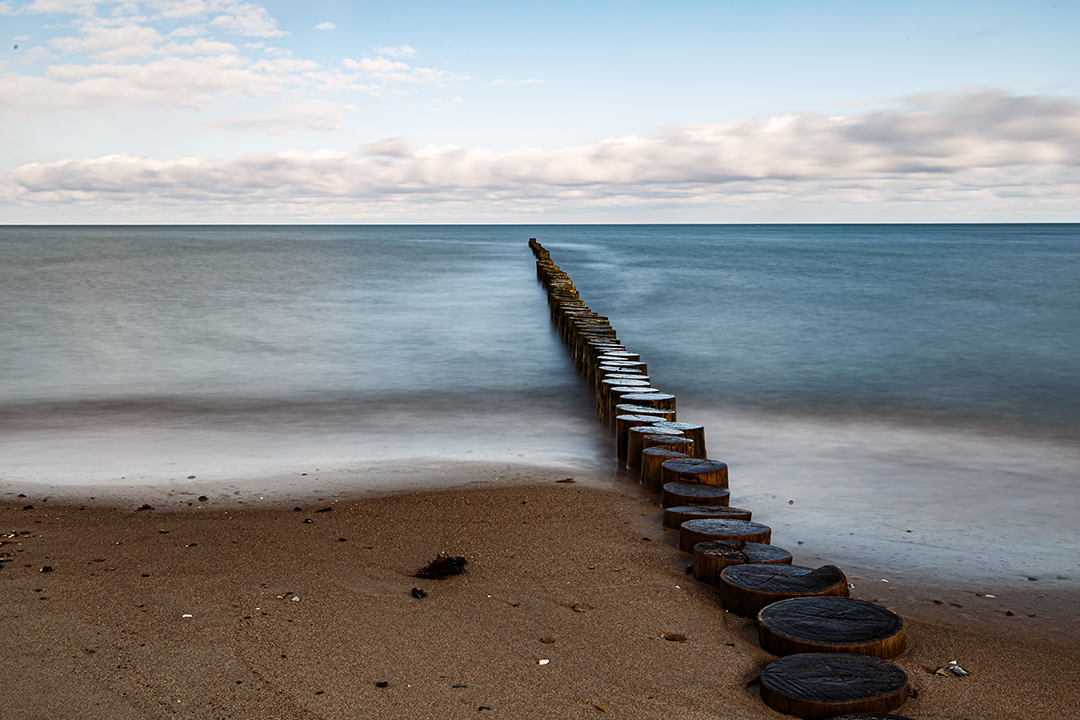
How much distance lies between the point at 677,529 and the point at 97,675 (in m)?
3.05

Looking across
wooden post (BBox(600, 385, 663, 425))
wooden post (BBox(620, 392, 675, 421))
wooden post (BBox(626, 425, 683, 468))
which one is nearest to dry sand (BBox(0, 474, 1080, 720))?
wooden post (BBox(626, 425, 683, 468))

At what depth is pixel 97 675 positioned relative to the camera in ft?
9.93

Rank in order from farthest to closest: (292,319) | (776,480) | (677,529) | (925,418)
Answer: (292,319) → (925,418) → (776,480) → (677,529)

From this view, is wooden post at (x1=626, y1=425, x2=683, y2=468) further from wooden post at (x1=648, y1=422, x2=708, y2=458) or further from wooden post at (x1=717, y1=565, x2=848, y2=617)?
wooden post at (x1=717, y1=565, x2=848, y2=617)

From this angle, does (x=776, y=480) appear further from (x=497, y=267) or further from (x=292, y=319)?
(x=497, y=267)

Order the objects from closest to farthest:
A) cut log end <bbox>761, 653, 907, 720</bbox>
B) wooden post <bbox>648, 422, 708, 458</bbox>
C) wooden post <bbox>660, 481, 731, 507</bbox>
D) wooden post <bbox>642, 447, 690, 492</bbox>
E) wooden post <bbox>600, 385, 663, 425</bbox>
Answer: cut log end <bbox>761, 653, 907, 720</bbox> < wooden post <bbox>660, 481, 731, 507</bbox> < wooden post <bbox>642, 447, 690, 492</bbox> < wooden post <bbox>648, 422, 708, 458</bbox> < wooden post <bbox>600, 385, 663, 425</bbox>

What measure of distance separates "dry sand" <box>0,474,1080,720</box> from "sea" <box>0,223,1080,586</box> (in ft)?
3.62

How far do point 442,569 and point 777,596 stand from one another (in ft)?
5.35

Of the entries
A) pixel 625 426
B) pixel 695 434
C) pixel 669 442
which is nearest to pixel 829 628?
pixel 669 442

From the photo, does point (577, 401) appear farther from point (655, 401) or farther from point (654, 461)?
point (654, 461)

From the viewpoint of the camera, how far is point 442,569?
4137 millimetres

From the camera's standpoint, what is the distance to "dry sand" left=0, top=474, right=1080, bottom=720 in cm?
294

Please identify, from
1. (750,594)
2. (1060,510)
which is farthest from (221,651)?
(1060,510)

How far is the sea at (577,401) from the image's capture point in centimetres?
605
